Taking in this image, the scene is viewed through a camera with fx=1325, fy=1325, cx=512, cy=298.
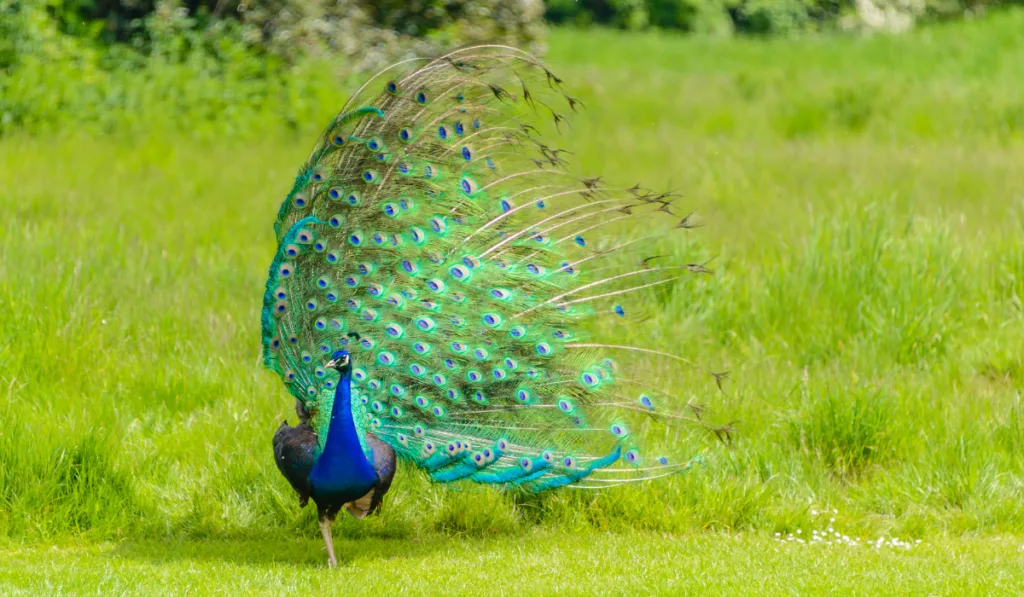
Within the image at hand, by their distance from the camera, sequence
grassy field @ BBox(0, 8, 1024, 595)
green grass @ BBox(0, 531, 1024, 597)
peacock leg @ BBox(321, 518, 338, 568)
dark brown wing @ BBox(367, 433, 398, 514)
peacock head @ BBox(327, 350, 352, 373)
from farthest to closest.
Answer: grassy field @ BBox(0, 8, 1024, 595) < peacock leg @ BBox(321, 518, 338, 568) < dark brown wing @ BBox(367, 433, 398, 514) < green grass @ BBox(0, 531, 1024, 597) < peacock head @ BBox(327, 350, 352, 373)

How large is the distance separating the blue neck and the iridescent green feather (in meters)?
0.39

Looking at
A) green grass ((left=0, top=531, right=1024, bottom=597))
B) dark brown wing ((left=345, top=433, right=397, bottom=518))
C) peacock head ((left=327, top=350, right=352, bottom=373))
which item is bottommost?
green grass ((left=0, top=531, right=1024, bottom=597))

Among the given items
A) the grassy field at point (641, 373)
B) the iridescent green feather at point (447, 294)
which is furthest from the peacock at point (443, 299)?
the grassy field at point (641, 373)

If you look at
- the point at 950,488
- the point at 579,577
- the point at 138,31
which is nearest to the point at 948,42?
the point at 138,31

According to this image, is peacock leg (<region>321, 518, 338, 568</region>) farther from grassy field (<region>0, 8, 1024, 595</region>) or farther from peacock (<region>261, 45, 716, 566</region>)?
grassy field (<region>0, 8, 1024, 595</region>)

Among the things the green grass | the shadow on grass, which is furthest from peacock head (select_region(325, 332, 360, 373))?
the shadow on grass

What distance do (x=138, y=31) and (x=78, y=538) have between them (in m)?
12.4

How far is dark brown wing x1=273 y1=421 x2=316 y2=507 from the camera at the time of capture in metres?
6.46

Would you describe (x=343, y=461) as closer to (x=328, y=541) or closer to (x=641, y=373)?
(x=328, y=541)

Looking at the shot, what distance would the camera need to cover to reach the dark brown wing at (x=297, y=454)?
6457mm

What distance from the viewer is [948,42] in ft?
89.1

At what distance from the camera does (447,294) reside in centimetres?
677

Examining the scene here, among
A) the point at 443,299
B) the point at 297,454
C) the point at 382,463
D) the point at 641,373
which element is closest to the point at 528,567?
the point at 382,463

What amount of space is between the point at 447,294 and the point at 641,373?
224cm
